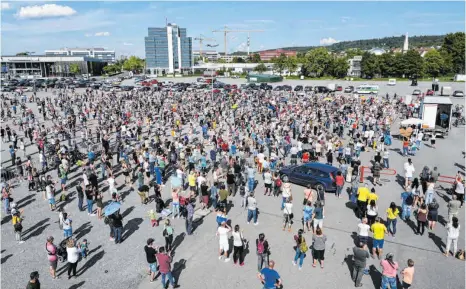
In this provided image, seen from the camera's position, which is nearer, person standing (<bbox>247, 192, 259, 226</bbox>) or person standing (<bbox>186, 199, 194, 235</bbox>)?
person standing (<bbox>186, 199, 194, 235</bbox>)

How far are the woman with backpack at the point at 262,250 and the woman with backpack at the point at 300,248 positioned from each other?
0.96m

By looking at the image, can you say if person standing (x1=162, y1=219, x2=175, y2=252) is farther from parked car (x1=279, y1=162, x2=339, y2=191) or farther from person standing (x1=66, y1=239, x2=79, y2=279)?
parked car (x1=279, y1=162, x2=339, y2=191)

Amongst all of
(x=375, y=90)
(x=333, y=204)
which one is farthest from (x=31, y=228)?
(x=375, y=90)

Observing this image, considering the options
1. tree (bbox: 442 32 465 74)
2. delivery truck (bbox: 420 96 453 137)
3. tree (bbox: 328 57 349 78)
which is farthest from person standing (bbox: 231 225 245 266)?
tree (bbox: 442 32 465 74)

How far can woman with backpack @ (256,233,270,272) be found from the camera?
9.29m

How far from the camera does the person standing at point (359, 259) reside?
28.4ft

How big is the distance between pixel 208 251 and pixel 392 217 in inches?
244

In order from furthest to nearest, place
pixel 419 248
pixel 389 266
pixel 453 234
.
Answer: pixel 419 248 < pixel 453 234 < pixel 389 266

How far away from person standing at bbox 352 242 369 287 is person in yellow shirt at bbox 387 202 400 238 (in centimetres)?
307

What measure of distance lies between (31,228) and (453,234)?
14.5 m

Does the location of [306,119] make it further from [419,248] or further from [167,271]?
[167,271]

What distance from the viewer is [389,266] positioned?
8227mm

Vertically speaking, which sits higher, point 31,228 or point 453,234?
point 453,234

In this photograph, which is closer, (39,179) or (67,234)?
(67,234)
